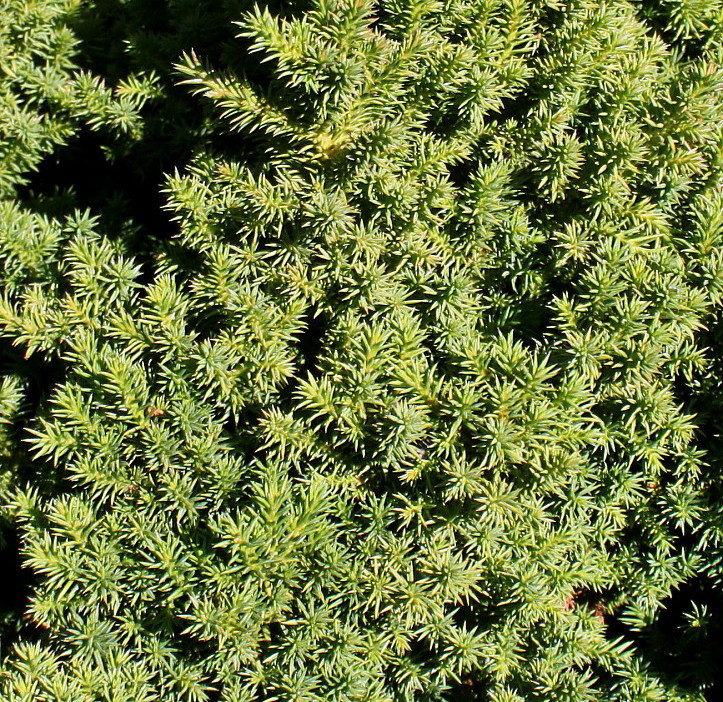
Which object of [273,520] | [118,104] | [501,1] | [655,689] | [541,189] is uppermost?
→ [501,1]

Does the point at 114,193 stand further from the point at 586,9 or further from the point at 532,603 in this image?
the point at 532,603

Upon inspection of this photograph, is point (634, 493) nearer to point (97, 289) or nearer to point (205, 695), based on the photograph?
point (205, 695)

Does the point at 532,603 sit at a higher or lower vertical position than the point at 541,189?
lower

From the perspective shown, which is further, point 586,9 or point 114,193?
point 114,193

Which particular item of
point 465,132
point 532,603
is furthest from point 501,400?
point 465,132

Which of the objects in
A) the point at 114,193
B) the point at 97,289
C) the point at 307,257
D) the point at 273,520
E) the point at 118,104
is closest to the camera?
the point at 273,520

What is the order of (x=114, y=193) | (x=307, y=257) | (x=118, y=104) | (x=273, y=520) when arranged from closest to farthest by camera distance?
(x=273, y=520) < (x=307, y=257) < (x=118, y=104) < (x=114, y=193)

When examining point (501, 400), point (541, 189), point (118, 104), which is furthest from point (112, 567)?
point (541, 189)
